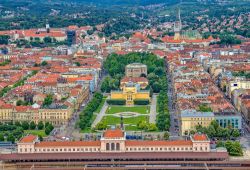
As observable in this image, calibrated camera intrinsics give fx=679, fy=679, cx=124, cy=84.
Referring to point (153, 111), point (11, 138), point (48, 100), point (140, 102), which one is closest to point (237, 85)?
point (140, 102)

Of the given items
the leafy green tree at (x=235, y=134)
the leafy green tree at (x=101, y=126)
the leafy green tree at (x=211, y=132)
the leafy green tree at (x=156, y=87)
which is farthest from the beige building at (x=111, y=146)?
the leafy green tree at (x=156, y=87)

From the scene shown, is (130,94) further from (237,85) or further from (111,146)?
(111,146)

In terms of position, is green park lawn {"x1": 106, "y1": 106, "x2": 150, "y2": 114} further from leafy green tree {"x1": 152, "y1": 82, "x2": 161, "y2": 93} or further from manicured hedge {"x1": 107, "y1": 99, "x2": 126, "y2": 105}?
leafy green tree {"x1": 152, "y1": 82, "x2": 161, "y2": 93}

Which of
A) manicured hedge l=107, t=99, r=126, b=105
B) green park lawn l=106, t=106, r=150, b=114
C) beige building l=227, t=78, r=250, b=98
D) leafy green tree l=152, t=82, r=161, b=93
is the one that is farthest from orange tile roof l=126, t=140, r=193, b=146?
leafy green tree l=152, t=82, r=161, b=93

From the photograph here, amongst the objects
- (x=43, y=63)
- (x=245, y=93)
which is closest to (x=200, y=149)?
(x=245, y=93)

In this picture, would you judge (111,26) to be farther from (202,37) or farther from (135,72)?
(135,72)
